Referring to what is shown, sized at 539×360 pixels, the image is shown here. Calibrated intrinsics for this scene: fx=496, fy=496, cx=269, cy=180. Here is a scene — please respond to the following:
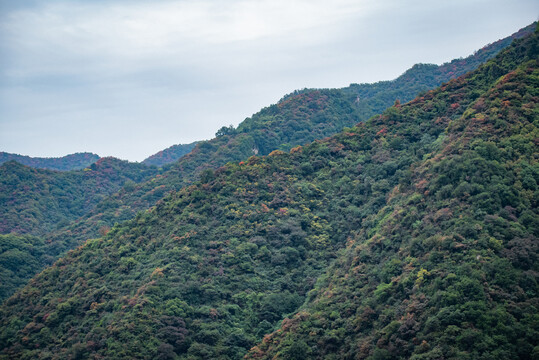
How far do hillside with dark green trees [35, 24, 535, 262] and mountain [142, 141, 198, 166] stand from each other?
46240 millimetres

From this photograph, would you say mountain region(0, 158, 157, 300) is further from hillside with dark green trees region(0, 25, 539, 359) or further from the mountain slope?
the mountain slope

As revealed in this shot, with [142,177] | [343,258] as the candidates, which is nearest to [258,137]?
[142,177]

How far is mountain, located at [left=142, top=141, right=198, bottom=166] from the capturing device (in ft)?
468

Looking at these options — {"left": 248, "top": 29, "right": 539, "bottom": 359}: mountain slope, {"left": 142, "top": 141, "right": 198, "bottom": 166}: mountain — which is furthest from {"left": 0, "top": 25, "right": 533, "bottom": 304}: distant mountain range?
{"left": 248, "top": 29, "right": 539, "bottom": 359}: mountain slope

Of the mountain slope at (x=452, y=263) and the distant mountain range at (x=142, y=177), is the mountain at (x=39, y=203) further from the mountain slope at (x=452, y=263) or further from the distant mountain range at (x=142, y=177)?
the mountain slope at (x=452, y=263)

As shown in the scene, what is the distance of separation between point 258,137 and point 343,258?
164 ft

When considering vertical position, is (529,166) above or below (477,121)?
below

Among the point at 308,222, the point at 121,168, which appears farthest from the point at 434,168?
the point at 121,168

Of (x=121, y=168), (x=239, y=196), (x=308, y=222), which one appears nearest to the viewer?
(x=308, y=222)

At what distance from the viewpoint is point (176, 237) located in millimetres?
47125

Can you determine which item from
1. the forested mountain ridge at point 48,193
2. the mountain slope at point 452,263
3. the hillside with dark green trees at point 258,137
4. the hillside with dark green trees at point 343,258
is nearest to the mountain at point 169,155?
the forested mountain ridge at point 48,193

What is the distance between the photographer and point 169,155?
146 meters

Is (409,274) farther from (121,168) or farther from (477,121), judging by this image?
(121,168)

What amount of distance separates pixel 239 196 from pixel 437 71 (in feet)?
284
